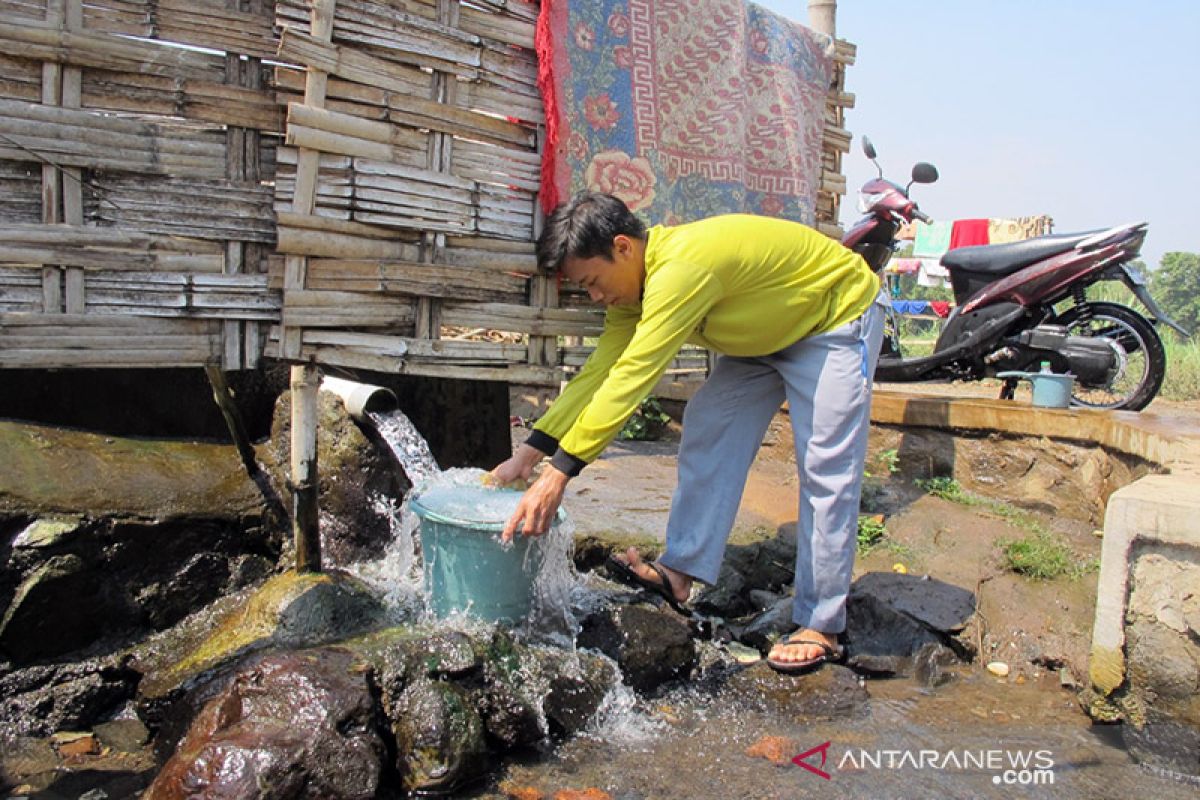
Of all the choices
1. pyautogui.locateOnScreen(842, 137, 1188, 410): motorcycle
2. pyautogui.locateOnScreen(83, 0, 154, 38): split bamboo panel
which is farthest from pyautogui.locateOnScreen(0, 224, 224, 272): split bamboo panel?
pyautogui.locateOnScreen(842, 137, 1188, 410): motorcycle

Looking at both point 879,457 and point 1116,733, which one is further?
point 879,457

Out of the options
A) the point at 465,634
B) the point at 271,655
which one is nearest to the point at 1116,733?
the point at 465,634

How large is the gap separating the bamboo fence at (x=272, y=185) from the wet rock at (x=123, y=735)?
1.27 metres

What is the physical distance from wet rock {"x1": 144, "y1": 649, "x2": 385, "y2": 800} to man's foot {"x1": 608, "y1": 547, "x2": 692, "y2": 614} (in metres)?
1.35

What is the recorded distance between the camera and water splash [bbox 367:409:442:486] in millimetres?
4066

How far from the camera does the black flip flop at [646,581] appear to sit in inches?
160

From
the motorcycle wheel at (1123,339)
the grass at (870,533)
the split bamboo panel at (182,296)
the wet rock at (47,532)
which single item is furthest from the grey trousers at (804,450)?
the motorcycle wheel at (1123,339)

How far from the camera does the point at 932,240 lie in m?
15.8

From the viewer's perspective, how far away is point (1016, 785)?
3.06 metres

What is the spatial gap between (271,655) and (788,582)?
101 inches

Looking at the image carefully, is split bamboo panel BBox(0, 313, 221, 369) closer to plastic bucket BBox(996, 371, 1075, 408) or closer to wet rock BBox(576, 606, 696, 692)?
wet rock BBox(576, 606, 696, 692)

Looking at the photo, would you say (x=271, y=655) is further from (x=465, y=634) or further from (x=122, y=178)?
(x=122, y=178)

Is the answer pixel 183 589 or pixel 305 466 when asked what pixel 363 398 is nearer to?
pixel 305 466

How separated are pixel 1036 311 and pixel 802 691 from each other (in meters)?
3.54
